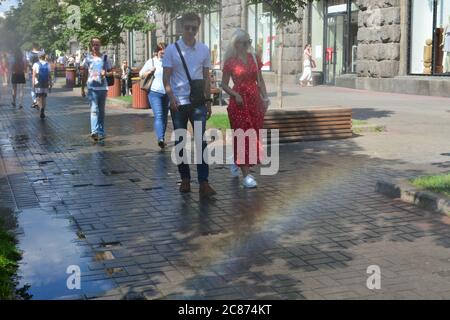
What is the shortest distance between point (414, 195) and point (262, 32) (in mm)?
26986

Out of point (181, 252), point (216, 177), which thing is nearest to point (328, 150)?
point (216, 177)

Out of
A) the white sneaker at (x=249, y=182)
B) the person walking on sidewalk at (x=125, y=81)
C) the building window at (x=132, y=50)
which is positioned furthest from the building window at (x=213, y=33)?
the white sneaker at (x=249, y=182)

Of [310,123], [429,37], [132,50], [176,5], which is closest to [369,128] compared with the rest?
[310,123]

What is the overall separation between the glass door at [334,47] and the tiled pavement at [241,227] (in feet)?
57.6

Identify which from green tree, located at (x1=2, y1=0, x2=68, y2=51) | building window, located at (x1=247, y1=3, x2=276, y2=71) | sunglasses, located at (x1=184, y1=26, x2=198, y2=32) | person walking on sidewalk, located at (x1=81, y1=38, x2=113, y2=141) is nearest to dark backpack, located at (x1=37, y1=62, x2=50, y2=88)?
green tree, located at (x1=2, y1=0, x2=68, y2=51)

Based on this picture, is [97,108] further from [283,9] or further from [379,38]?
Answer: [379,38]

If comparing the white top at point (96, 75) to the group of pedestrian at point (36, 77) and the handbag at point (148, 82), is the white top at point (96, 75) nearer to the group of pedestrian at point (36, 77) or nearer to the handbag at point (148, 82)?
the handbag at point (148, 82)

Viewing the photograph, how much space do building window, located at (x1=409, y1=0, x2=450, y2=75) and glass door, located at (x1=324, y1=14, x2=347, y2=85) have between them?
4590 mm

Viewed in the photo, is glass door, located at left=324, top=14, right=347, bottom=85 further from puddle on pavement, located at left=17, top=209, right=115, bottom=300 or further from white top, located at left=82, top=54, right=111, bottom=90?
puddle on pavement, located at left=17, top=209, right=115, bottom=300

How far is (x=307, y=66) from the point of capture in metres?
28.0
